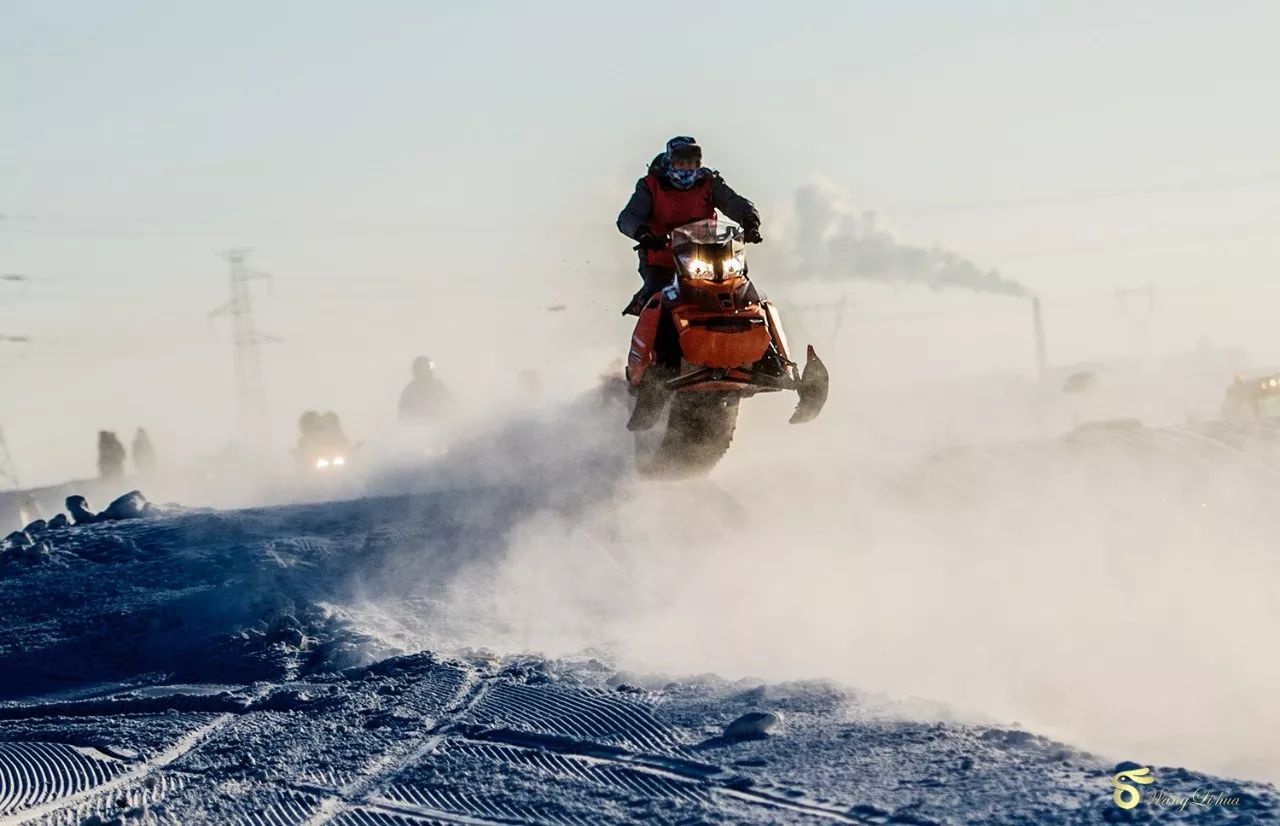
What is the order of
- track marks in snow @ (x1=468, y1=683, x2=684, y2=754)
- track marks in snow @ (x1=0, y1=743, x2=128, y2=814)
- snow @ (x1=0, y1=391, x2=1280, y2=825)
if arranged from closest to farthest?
snow @ (x1=0, y1=391, x2=1280, y2=825) < track marks in snow @ (x1=0, y1=743, x2=128, y2=814) < track marks in snow @ (x1=468, y1=683, x2=684, y2=754)

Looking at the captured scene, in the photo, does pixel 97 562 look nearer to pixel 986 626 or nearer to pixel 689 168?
pixel 689 168

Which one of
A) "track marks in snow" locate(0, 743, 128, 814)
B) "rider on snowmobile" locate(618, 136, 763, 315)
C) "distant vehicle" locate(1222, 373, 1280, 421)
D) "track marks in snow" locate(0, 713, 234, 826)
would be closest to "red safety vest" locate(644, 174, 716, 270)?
"rider on snowmobile" locate(618, 136, 763, 315)

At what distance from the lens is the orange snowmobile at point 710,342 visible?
11.9m

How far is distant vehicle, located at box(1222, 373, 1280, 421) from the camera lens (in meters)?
33.1

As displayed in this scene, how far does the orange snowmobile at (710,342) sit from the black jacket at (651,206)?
0.54 m

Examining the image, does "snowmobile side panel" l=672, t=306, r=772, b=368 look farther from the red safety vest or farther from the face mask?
the face mask

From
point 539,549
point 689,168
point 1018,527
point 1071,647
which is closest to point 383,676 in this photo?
point 539,549

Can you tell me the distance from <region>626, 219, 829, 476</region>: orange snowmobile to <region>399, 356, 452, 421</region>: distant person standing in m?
18.8

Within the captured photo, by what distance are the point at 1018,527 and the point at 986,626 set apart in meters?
4.64
